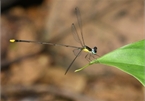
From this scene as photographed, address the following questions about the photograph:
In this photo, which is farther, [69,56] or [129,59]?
[69,56]

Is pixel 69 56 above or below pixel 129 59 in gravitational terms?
above

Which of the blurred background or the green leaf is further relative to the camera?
the blurred background

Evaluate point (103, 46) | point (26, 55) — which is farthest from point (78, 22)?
point (26, 55)

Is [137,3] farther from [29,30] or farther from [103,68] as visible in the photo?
[29,30]

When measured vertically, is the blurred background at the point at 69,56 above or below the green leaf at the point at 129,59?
above
